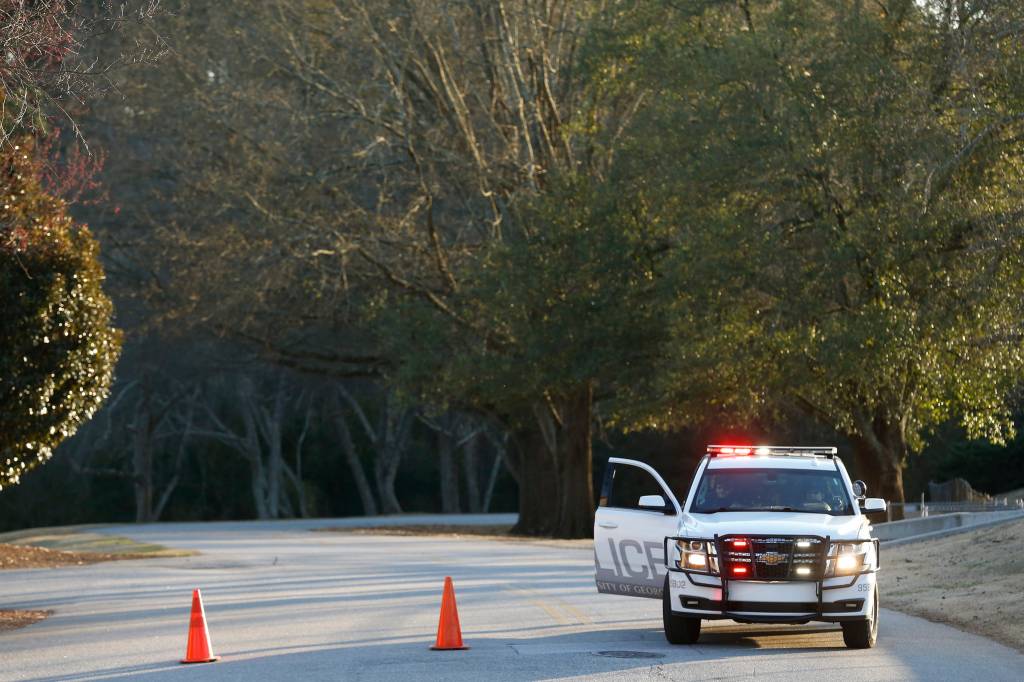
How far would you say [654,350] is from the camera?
3650 cm

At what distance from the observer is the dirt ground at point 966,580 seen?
1677 centimetres

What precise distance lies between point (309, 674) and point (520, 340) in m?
25.5

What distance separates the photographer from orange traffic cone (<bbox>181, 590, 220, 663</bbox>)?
13031mm

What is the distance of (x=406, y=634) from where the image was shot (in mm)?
15359

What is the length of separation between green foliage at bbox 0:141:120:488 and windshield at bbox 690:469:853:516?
9846mm

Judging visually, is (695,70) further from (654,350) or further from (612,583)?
(612,583)

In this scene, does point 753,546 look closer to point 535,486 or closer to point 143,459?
point 535,486

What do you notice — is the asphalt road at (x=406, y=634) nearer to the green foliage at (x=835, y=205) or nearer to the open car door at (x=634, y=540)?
the open car door at (x=634, y=540)

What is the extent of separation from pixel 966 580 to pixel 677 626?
8.62 meters

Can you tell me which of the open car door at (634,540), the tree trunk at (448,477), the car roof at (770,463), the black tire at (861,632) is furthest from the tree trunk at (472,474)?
the black tire at (861,632)

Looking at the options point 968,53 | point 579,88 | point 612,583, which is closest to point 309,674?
point 612,583

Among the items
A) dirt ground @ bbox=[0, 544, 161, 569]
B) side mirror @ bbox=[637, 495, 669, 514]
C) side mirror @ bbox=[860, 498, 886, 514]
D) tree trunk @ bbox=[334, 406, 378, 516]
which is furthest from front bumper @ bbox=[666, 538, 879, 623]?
tree trunk @ bbox=[334, 406, 378, 516]

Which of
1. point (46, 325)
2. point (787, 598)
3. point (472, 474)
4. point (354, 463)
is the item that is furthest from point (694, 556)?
point (472, 474)

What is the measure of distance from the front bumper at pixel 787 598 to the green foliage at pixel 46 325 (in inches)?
421
